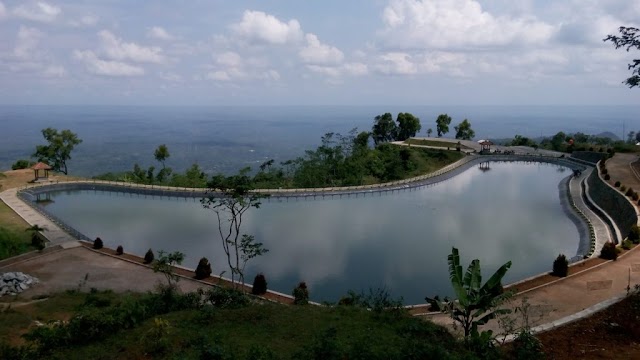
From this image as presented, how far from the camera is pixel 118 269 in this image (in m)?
21.2

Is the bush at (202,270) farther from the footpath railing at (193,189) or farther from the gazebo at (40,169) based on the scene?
the gazebo at (40,169)

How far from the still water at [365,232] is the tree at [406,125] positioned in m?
32.7

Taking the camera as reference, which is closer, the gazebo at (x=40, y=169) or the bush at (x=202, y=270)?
the bush at (x=202, y=270)

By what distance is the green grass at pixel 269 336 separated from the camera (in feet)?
29.3

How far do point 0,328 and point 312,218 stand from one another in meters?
20.1

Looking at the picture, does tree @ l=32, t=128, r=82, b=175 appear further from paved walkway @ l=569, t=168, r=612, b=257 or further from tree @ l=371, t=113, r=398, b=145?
paved walkway @ l=569, t=168, r=612, b=257

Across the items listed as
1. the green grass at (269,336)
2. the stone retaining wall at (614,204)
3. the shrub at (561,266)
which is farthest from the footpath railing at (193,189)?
the green grass at (269,336)

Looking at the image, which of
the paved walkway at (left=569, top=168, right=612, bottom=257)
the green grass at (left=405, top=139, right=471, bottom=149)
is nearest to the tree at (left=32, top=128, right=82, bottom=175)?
the green grass at (left=405, top=139, right=471, bottom=149)

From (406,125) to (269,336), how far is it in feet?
218

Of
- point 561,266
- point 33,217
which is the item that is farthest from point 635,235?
point 33,217

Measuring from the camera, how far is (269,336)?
10.5 m

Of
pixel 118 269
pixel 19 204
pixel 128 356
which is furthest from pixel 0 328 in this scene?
pixel 19 204

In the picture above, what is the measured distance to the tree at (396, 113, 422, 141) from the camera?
73.6m

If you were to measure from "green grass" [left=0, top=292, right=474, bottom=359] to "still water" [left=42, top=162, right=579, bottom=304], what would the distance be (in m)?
6.84
